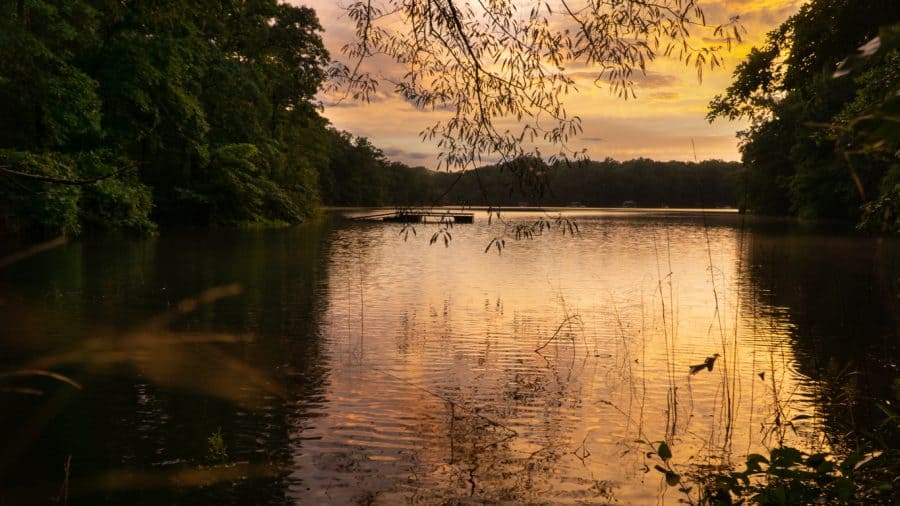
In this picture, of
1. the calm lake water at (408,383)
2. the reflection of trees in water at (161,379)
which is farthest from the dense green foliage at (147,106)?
the calm lake water at (408,383)

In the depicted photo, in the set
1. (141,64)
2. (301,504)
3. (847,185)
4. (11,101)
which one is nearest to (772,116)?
(847,185)

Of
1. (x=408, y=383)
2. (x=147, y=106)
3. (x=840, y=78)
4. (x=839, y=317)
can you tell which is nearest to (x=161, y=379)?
(x=408, y=383)

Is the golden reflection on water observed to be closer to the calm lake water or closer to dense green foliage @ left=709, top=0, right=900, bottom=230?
the calm lake water

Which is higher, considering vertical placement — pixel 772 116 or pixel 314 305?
pixel 772 116

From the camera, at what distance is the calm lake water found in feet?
22.2

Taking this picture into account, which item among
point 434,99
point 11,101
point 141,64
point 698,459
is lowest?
point 698,459

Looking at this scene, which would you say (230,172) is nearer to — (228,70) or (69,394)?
(228,70)

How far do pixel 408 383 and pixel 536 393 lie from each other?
69.0 inches

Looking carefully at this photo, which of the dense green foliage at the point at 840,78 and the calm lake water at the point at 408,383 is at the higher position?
the dense green foliage at the point at 840,78

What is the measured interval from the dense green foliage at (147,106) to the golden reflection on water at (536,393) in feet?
23.6

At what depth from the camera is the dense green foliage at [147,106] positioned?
Result: 2867 centimetres

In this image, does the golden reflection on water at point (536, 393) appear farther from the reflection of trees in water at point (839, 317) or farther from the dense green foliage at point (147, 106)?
the dense green foliage at point (147, 106)

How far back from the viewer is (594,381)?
34.0 feet

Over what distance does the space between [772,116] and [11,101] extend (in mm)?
75351
